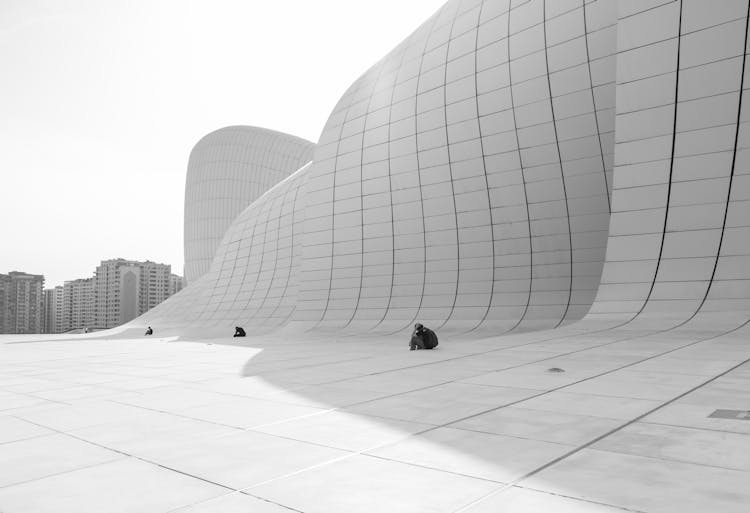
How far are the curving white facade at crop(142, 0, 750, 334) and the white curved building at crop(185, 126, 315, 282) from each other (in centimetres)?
2068

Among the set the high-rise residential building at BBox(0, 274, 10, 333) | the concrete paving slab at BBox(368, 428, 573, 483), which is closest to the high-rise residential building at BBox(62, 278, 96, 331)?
the high-rise residential building at BBox(0, 274, 10, 333)

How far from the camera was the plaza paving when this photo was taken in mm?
3713

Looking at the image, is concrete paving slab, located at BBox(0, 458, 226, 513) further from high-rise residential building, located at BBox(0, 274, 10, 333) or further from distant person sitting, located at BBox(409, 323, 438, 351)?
high-rise residential building, located at BBox(0, 274, 10, 333)

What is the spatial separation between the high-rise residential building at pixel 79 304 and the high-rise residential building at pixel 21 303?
7.46 metres

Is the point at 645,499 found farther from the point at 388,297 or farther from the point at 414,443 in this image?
the point at 388,297

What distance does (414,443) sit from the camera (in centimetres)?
504

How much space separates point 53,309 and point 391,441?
19939 cm

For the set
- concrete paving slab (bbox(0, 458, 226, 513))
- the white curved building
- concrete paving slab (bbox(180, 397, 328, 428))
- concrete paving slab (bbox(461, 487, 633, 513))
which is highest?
the white curved building

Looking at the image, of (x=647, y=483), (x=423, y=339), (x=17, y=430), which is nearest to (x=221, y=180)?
(x=423, y=339)

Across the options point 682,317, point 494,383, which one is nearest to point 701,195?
point 682,317

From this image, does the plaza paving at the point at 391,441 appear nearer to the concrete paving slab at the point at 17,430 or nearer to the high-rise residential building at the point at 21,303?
the concrete paving slab at the point at 17,430

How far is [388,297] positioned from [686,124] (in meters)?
15.9

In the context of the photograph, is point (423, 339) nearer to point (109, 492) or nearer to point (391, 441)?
point (391, 441)

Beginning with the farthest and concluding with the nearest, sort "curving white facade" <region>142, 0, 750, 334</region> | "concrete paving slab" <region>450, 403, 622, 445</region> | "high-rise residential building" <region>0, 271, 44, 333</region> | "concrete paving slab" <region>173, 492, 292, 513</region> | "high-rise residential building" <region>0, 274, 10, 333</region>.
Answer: "high-rise residential building" <region>0, 271, 44, 333</region> → "high-rise residential building" <region>0, 274, 10, 333</region> → "curving white facade" <region>142, 0, 750, 334</region> → "concrete paving slab" <region>450, 403, 622, 445</region> → "concrete paving slab" <region>173, 492, 292, 513</region>
